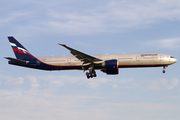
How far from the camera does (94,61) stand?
43062 millimetres

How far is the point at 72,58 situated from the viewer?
45625mm

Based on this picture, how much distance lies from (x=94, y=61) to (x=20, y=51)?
13922mm

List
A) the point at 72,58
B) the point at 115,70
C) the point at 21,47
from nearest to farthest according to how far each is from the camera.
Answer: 1. the point at 115,70
2. the point at 72,58
3. the point at 21,47

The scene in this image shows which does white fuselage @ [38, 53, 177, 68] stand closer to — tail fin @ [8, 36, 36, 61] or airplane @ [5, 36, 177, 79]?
airplane @ [5, 36, 177, 79]

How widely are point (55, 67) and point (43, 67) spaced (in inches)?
84.8

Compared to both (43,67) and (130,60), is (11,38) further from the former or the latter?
(130,60)

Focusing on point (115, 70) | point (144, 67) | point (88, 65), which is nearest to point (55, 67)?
point (88, 65)

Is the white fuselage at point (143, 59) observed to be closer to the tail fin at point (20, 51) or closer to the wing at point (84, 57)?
the wing at point (84, 57)

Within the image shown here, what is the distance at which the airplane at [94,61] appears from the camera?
140 ft

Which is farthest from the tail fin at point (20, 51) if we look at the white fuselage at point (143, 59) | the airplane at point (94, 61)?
the white fuselage at point (143, 59)

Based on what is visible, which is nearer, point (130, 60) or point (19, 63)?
point (130, 60)

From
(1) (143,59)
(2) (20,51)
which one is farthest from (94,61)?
(2) (20,51)

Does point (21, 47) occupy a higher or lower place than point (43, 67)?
higher

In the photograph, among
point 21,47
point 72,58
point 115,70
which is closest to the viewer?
point 115,70
